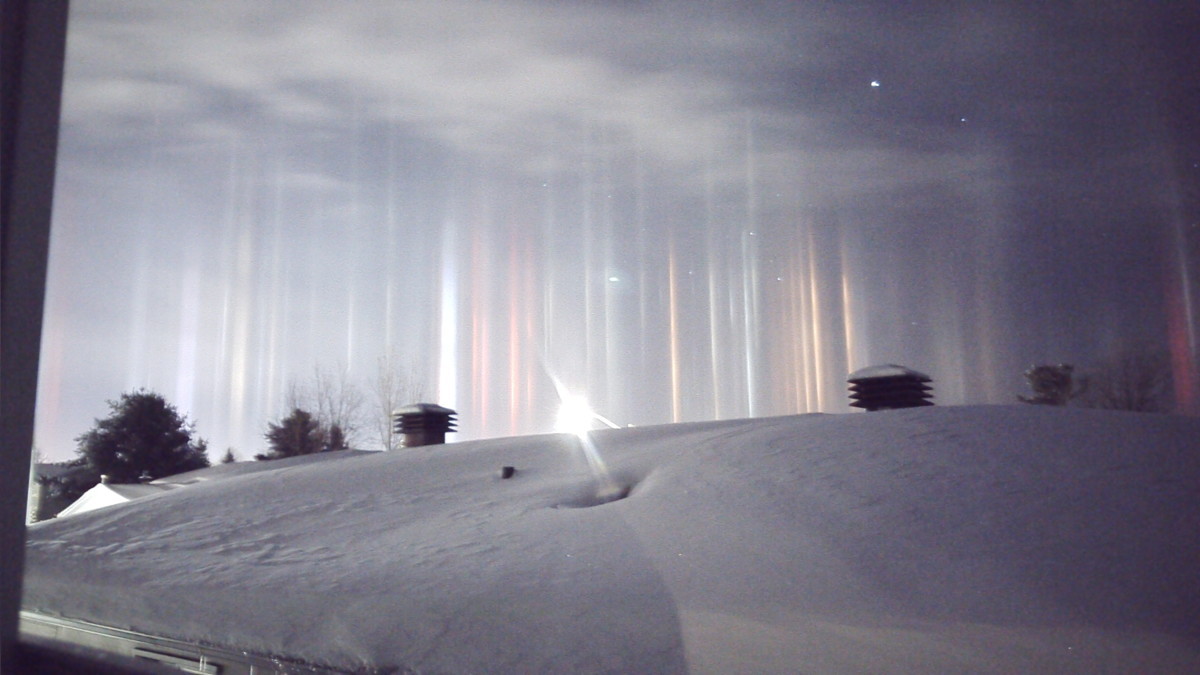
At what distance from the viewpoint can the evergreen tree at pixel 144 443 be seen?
1886cm

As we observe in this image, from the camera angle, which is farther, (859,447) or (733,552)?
(859,447)

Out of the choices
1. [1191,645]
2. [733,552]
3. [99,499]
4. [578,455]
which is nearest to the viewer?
[1191,645]

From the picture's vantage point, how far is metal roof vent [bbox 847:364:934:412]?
29.9 ft

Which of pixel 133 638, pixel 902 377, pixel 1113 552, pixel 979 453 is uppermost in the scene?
pixel 902 377

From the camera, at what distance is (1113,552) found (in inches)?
130

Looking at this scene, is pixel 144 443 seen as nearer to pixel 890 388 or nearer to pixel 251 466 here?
pixel 251 466

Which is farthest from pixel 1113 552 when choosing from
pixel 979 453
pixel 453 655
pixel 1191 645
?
pixel 453 655

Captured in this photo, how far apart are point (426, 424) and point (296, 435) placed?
60.2 feet

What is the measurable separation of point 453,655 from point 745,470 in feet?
9.14

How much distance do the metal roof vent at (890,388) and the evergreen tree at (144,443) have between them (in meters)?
17.8

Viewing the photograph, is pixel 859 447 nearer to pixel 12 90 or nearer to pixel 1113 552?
pixel 1113 552

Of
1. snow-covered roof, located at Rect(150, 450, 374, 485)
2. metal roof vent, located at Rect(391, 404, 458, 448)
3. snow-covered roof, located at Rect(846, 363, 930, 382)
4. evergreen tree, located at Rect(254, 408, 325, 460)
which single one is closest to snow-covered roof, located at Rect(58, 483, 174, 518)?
snow-covered roof, located at Rect(150, 450, 374, 485)

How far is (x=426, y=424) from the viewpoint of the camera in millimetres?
12547

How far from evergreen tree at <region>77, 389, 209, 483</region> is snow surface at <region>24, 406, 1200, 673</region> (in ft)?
47.3
